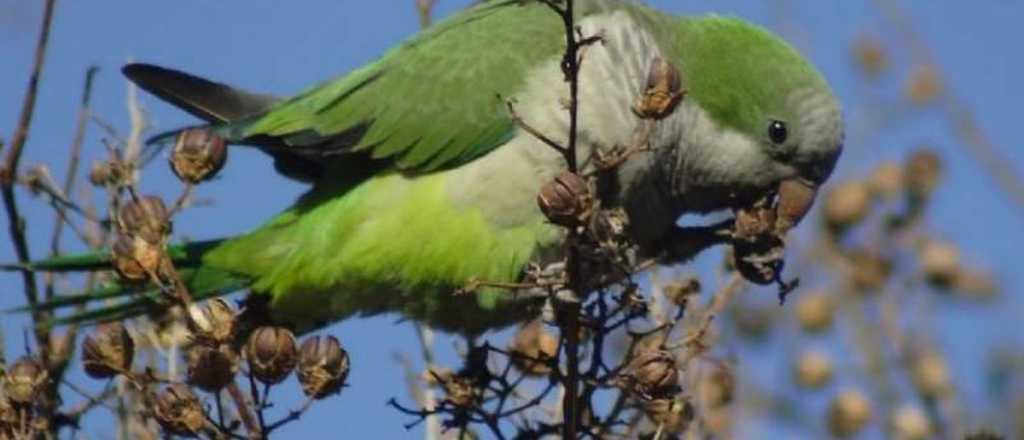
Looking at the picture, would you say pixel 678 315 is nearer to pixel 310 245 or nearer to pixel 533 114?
pixel 533 114

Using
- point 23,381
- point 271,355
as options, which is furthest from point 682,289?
point 23,381

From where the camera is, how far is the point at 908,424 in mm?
4559

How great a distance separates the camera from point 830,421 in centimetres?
469

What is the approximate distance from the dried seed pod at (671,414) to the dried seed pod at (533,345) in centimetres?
27

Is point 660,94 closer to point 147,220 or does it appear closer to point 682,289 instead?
point 682,289

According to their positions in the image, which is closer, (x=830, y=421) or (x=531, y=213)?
(x=531, y=213)

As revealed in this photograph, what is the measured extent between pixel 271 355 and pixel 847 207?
2.64 meters

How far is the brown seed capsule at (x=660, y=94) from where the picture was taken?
9.74 ft

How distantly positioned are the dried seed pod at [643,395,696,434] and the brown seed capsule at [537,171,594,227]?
411mm

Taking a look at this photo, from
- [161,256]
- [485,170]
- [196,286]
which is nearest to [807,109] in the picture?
[485,170]

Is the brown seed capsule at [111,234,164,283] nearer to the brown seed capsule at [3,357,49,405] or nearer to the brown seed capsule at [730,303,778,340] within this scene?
the brown seed capsule at [3,357,49,405]

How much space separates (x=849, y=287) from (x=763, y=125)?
2.66 ft

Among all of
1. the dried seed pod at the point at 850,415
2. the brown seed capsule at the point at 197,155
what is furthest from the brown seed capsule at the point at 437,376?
the dried seed pod at the point at 850,415

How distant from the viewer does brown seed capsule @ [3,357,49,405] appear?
2871 mm
